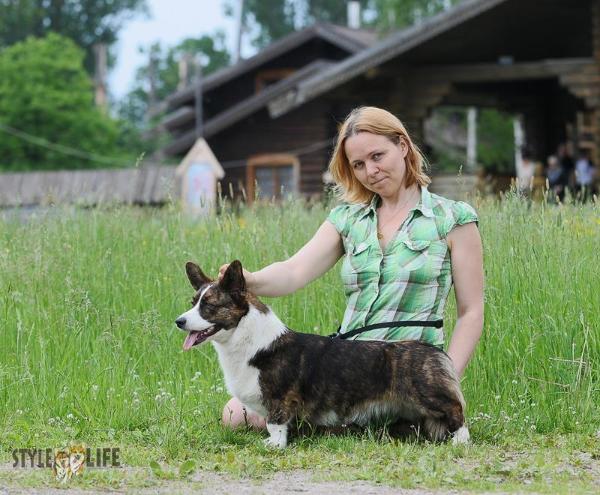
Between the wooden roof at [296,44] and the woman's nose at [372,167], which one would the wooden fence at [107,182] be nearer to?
the wooden roof at [296,44]

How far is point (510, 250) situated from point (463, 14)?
1200cm

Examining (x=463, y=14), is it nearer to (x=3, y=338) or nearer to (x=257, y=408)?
(x=3, y=338)

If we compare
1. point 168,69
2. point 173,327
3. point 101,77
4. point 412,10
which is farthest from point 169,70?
point 173,327

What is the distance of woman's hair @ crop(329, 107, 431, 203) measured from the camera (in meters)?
5.54

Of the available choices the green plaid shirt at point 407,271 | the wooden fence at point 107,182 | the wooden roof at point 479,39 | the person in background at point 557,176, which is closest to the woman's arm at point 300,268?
the green plaid shirt at point 407,271

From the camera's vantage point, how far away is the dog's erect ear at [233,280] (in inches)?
201

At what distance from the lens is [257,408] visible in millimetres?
5406

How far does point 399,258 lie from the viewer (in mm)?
5586

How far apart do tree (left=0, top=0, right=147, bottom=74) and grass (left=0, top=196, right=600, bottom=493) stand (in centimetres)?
5403

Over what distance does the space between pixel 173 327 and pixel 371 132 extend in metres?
2.20

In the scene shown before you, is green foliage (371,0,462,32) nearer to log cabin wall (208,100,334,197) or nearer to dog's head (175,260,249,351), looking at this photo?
log cabin wall (208,100,334,197)

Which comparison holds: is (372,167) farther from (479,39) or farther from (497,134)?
(497,134)

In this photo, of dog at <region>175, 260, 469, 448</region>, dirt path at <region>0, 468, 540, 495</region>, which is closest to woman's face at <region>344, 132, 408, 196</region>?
dog at <region>175, 260, 469, 448</region>

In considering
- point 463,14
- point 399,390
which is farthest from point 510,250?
point 463,14
